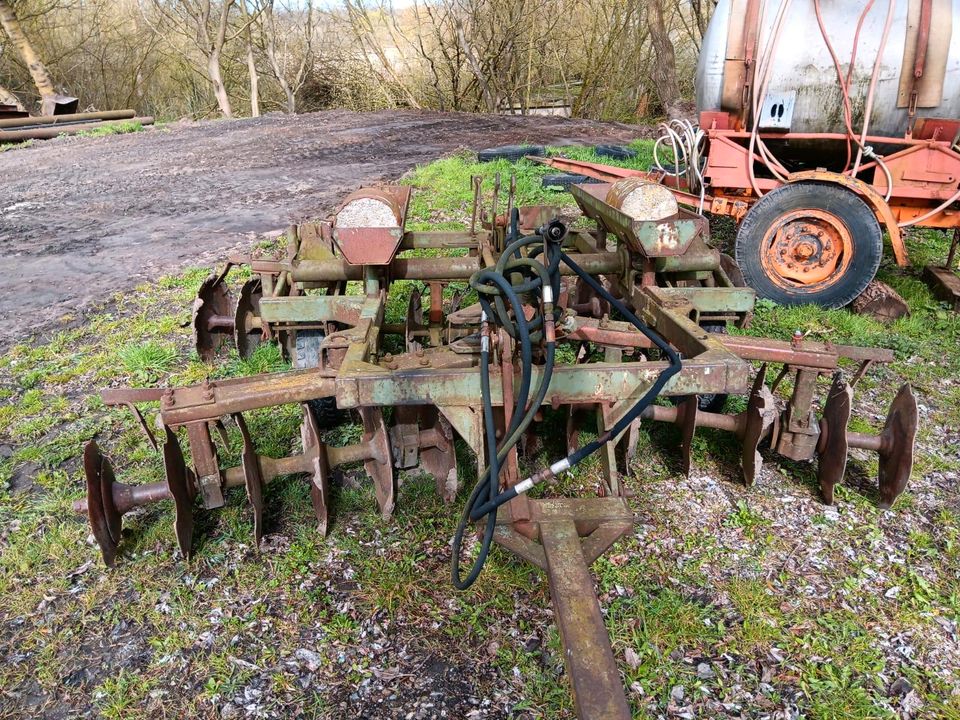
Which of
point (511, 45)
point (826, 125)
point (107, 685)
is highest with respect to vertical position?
point (511, 45)

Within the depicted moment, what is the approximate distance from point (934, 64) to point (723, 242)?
237 centimetres

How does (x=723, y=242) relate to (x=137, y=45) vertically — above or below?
below

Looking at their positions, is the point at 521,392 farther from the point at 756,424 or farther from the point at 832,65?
the point at 832,65

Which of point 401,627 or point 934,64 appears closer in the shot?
point 401,627

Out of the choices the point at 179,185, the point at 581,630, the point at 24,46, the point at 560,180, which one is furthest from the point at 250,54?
the point at 581,630

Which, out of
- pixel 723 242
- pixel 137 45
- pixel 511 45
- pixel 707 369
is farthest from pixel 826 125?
pixel 137 45

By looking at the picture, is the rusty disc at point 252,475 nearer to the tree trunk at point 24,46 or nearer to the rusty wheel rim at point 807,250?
the rusty wheel rim at point 807,250

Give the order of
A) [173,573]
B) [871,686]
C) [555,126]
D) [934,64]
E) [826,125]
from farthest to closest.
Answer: [555,126] < [826,125] < [934,64] < [173,573] < [871,686]

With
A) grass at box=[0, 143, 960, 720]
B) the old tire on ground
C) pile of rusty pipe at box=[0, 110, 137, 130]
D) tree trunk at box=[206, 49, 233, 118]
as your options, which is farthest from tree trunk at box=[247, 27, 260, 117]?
grass at box=[0, 143, 960, 720]

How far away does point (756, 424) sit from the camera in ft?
9.63

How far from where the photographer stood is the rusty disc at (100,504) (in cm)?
240

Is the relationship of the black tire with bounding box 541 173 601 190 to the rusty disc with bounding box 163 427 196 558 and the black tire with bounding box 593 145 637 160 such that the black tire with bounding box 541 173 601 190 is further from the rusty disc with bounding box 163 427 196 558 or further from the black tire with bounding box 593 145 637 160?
the rusty disc with bounding box 163 427 196 558

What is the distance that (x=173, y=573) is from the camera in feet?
8.55

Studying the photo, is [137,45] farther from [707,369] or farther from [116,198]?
[707,369]
